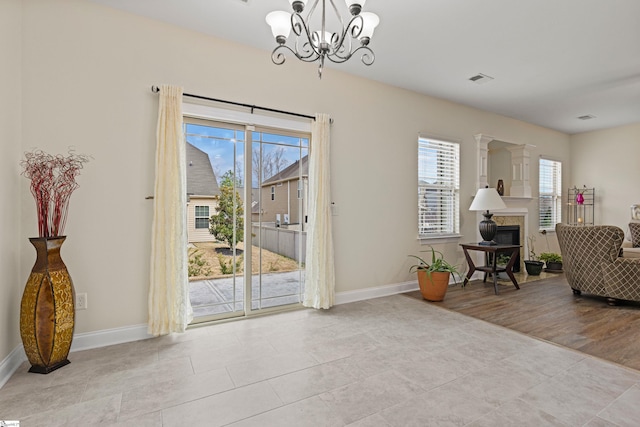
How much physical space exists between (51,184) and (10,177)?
9.8 inches

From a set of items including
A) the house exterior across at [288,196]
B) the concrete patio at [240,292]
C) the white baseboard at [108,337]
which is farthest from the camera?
the house exterior across at [288,196]

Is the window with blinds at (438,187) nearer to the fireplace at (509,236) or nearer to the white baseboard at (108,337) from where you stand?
the fireplace at (509,236)

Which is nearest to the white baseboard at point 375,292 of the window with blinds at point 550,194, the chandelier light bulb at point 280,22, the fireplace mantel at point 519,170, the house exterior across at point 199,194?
the house exterior across at point 199,194

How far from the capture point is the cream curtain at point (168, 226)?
108 inches

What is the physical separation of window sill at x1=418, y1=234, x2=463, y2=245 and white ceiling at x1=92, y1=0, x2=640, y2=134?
2.06m

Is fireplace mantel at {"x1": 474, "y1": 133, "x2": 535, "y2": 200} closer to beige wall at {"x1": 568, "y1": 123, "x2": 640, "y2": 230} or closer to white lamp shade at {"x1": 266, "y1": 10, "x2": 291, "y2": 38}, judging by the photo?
beige wall at {"x1": 568, "y1": 123, "x2": 640, "y2": 230}

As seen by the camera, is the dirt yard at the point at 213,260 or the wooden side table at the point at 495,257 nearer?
the dirt yard at the point at 213,260

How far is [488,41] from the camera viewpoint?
318cm

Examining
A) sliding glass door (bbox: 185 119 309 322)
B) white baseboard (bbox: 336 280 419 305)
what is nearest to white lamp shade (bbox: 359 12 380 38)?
sliding glass door (bbox: 185 119 309 322)

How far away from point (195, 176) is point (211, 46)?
1271 mm

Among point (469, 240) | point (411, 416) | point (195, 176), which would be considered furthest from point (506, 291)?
point (195, 176)

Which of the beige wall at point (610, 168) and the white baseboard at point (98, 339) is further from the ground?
the beige wall at point (610, 168)

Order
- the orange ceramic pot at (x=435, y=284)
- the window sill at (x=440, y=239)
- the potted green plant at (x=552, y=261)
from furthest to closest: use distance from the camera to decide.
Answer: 1. the potted green plant at (x=552, y=261)
2. the window sill at (x=440, y=239)
3. the orange ceramic pot at (x=435, y=284)

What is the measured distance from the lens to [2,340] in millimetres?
2123
